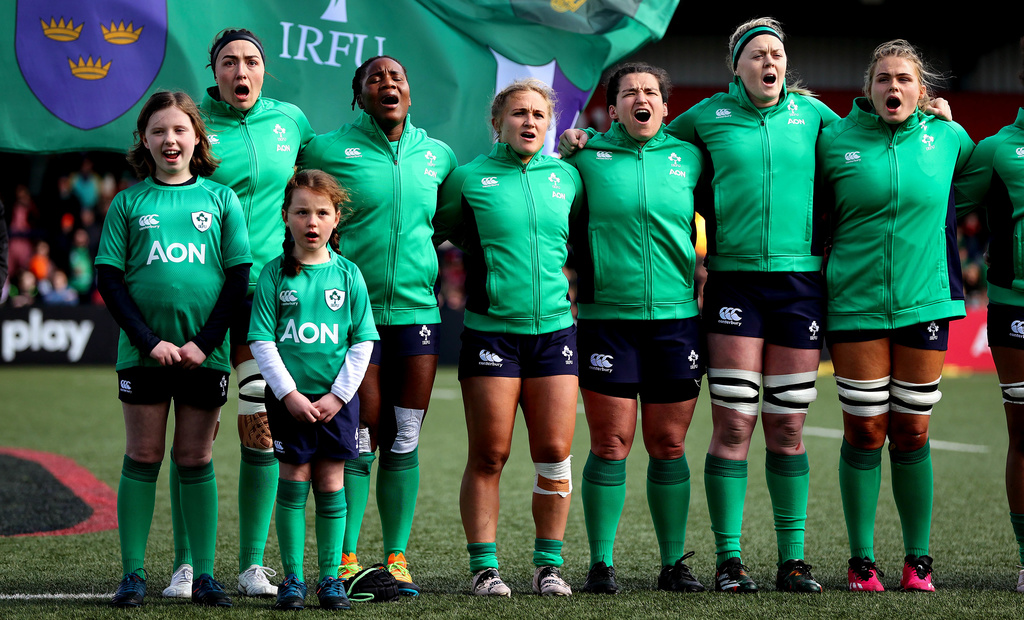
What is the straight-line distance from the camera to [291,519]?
3.72 meters

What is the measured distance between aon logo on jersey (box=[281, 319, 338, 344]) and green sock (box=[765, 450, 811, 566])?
1.87 m

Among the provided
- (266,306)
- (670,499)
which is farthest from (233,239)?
(670,499)

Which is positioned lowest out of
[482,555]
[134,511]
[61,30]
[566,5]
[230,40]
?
[482,555]

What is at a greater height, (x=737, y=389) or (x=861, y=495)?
(x=737, y=389)

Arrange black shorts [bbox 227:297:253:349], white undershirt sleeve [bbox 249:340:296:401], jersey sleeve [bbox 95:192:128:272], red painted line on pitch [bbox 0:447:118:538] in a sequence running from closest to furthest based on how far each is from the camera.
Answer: white undershirt sleeve [bbox 249:340:296:401] < jersey sleeve [bbox 95:192:128:272] < black shorts [bbox 227:297:253:349] < red painted line on pitch [bbox 0:447:118:538]

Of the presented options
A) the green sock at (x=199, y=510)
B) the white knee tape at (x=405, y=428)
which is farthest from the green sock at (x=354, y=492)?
the green sock at (x=199, y=510)

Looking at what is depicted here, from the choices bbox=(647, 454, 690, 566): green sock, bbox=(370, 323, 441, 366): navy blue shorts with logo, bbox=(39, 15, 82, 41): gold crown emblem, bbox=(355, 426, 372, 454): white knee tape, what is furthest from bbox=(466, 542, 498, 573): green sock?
bbox=(39, 15, 82, 41): gold crown emblem

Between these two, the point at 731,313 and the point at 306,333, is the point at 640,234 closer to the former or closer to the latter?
the point at 731,313

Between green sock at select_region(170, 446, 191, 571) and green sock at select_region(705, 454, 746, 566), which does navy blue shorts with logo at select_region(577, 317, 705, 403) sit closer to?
green sock at select_region(705, 454, 746, 566)

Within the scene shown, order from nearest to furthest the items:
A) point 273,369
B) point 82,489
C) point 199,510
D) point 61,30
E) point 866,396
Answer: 1. point 273,369
2. point 199,510
3. point 866,396
4. point 61,30
5. point 82,489

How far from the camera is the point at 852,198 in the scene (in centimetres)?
412

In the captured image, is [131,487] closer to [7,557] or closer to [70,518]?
[7,557]

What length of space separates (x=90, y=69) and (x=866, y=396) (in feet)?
12.8

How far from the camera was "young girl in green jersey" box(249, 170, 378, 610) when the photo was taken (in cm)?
370
